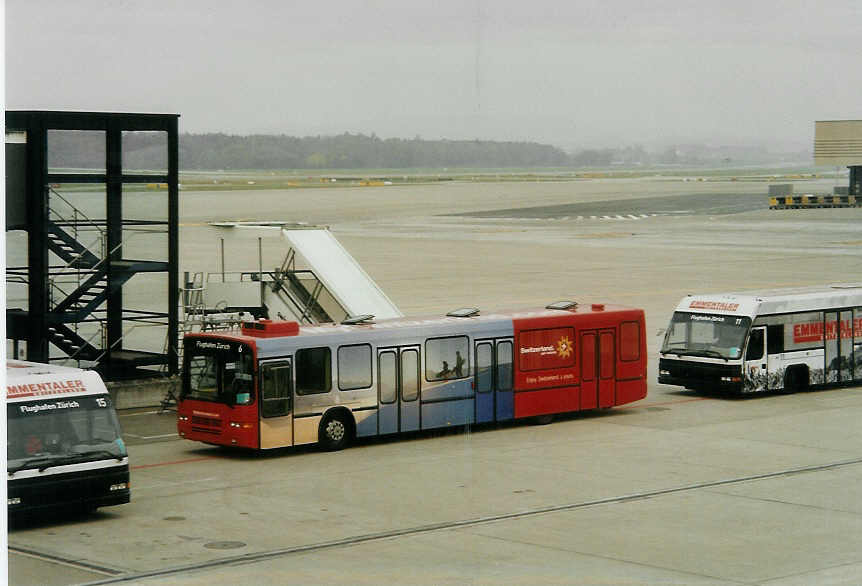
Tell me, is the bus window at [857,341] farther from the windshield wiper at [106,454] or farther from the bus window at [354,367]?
the windshield wiper at [106,454]

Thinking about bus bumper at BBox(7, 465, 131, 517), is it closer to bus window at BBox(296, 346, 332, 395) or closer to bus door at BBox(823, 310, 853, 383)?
bus window at BBox(296, 346, 332, 395)

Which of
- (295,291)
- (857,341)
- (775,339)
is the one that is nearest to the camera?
(295,291)

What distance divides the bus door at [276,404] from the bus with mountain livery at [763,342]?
10.5 m

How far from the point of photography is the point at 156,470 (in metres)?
21.9

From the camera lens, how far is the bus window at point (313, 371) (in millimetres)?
23453

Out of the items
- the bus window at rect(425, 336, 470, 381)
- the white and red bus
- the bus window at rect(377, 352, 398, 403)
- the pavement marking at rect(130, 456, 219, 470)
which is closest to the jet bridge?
the white and red bus

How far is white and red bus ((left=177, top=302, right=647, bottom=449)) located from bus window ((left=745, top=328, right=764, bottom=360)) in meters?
3.11

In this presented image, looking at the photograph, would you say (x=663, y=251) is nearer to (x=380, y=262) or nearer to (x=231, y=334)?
(x=380, y=262)

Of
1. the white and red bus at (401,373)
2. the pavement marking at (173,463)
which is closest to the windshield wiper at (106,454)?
the pavement marking at (173,463)

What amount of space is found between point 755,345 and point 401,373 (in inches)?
369

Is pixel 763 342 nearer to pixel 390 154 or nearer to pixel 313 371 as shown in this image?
pixel 313 371

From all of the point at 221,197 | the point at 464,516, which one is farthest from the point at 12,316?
the point at 221,197

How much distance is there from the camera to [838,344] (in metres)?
31.7

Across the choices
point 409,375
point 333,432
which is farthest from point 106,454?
point 409,375
